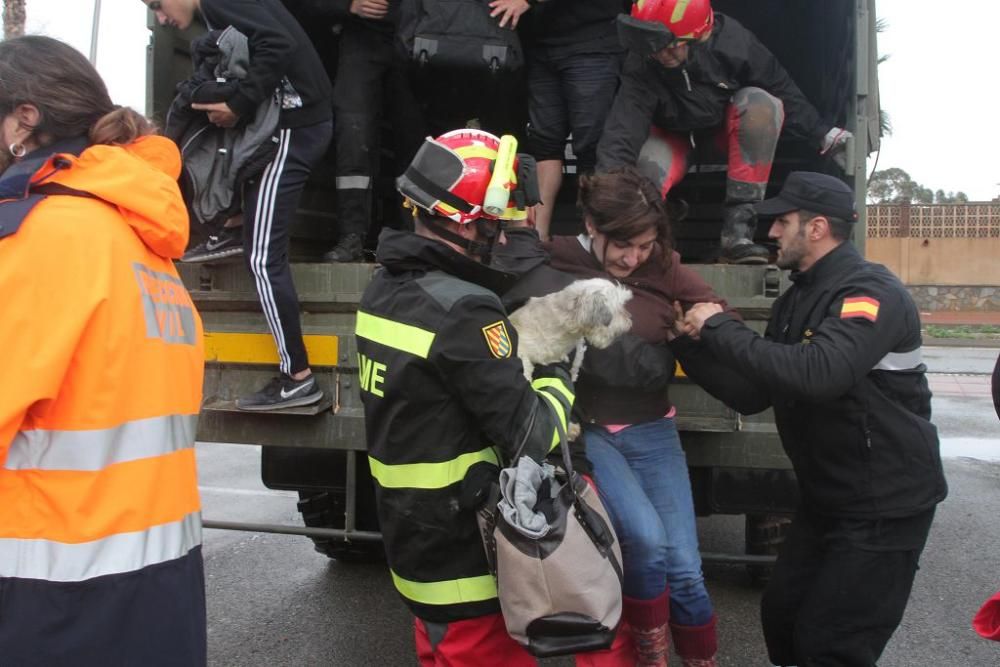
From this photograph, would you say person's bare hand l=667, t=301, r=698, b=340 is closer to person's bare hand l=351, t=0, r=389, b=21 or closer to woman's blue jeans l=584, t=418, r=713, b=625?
woman's blue jeans l=584, t=418, r=713, b=625

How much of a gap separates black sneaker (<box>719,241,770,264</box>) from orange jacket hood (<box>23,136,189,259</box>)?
2285 millimetres

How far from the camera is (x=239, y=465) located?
7.34 m

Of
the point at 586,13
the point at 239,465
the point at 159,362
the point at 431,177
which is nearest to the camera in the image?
the point at 159,362

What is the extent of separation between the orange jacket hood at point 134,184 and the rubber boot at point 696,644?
1.86 m

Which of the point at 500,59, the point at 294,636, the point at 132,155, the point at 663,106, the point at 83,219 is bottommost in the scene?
the point at 294,636

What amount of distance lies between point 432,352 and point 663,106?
89.5 inches

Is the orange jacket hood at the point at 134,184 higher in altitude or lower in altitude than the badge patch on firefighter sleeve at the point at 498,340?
higher

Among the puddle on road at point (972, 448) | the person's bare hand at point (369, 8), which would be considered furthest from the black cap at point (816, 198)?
the puddle on road at point (972, 448)

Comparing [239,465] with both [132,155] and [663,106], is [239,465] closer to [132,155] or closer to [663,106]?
[663,106]

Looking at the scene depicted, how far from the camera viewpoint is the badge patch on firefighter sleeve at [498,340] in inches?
73.1

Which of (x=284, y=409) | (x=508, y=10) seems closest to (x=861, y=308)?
(x=284, y=409)

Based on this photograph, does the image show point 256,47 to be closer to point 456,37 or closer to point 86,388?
point 456,37

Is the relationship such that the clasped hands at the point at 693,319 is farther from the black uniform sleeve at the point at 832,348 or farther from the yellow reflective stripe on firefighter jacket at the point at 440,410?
the yellow reflective stripe on firefighter jacket at the point at 440,410

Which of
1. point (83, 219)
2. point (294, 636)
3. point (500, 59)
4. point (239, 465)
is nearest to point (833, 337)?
point (83, 219)
